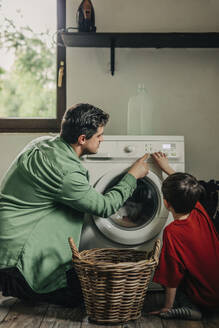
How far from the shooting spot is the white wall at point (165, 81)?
2750 mm

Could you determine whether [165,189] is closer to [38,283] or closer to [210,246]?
[210,246]

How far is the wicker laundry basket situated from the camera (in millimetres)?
1606

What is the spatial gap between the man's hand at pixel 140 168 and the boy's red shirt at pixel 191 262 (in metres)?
0.33

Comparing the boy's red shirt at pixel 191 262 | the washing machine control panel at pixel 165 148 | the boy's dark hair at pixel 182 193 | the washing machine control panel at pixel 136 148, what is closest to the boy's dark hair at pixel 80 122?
the washing machine control panel at pixel 136 148

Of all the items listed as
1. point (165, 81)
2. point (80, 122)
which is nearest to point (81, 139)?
point (80, 122)

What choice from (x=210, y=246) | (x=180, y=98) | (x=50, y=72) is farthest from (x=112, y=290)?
(x=50, y=72)

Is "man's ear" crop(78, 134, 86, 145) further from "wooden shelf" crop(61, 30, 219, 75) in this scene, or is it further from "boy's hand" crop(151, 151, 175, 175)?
"wooden shelf" crop(61, 30, 219, 75)

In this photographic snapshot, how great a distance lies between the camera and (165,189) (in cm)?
183

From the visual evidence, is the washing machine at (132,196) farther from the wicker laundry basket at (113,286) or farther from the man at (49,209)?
the wicker laundry basket at (113,286)

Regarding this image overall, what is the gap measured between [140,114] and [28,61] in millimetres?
1005

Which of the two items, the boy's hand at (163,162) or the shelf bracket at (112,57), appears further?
the shelf bracket at (112,57)

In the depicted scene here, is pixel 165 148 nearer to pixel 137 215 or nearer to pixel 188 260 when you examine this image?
pixel 137 215

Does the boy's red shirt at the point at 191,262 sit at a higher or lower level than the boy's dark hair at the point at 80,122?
lower

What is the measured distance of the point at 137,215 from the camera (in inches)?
81.7
